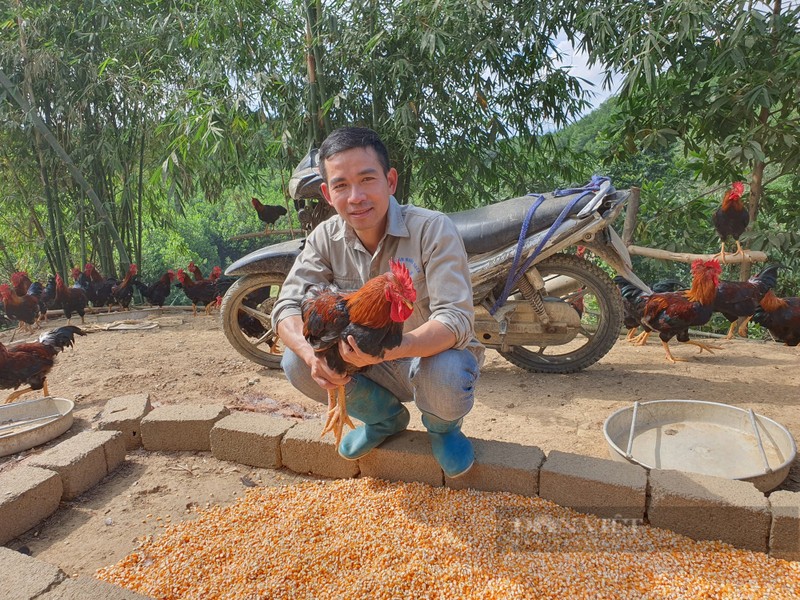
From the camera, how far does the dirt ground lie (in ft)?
6.50

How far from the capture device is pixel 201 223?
19547 millimetres

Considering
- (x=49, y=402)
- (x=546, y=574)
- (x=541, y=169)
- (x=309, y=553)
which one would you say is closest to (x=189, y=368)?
(x=49, y=402)

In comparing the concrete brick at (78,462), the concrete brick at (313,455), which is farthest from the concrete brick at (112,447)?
the concrete brick at (313,455)

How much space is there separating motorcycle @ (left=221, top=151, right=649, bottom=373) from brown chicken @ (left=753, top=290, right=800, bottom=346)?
151 centimetres

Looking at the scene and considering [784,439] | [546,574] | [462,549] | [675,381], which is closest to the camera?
[546,574]

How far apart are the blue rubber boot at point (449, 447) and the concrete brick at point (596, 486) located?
0.97 ft

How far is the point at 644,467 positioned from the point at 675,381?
6.00 ft

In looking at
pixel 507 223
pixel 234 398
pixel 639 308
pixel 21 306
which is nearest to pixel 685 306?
pixel 639 308

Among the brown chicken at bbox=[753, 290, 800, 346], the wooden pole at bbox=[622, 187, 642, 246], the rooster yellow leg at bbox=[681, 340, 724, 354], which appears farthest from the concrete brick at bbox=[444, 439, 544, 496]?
the brown chicken at bbox=[753, 290, 800, 346]

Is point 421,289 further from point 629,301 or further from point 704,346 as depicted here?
point 704,346

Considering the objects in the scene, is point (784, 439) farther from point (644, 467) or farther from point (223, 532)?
point (223, 532)

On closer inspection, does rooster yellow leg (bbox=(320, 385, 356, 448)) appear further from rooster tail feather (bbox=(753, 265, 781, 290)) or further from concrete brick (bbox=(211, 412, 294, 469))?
rooster tail feather (bbox=(753, 265, 781, 290))

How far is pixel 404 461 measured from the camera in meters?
2.06

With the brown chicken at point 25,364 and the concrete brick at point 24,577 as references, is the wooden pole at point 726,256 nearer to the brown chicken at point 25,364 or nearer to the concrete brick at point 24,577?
the concrete brick at point 24,577
